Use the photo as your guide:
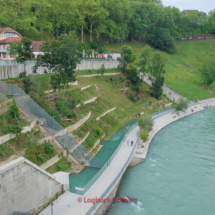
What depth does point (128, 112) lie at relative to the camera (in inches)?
2015

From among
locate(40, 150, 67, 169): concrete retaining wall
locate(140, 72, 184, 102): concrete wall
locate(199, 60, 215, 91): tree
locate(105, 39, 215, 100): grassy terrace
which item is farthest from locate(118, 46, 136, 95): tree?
locate(40, 150, 67, 169): concrete retaining wall

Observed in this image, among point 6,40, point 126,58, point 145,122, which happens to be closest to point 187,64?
point 126,58

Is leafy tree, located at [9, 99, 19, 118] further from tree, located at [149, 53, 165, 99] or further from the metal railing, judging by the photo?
tree, located at [149, 53, 165, 99]

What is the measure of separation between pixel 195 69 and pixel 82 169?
243 feet

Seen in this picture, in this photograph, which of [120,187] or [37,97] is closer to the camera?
[120,187]

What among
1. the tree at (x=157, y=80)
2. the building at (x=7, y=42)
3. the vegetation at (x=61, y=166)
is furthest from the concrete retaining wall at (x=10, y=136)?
the tree at (x=157, y=80)

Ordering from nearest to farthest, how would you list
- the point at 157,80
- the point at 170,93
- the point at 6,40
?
the point at 6,40 → the point at 157,80 → the point at 170,93

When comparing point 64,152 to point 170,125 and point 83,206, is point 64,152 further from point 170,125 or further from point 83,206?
point 170,125

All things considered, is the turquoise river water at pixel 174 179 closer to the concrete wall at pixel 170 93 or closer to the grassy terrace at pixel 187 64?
the concrete wall at pixel 170 93

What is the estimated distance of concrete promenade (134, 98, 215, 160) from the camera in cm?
3394

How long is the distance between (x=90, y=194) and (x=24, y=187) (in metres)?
6.21

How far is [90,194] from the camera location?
21.3 meters

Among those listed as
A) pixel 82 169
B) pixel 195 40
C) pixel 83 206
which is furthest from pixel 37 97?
pixel 195 40

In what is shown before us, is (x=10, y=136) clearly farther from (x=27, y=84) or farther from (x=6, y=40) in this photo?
(x=6, y=40)
